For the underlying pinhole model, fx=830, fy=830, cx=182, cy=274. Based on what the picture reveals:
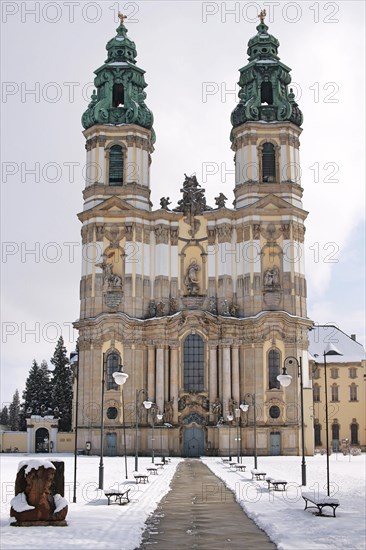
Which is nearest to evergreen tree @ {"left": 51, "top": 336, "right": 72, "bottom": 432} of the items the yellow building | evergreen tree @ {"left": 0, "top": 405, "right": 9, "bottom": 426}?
the yellow building

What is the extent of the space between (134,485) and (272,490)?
19.2ft

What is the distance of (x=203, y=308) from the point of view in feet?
238

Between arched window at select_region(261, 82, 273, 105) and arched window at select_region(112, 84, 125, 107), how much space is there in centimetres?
1341

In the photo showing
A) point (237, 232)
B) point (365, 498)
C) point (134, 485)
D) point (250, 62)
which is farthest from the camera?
point (250, 62)

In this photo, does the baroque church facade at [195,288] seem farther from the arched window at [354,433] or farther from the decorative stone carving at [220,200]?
the arched window at [354,433]

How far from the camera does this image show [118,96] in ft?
264

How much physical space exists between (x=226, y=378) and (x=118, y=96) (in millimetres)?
29733

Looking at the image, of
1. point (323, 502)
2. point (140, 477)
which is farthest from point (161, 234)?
point (323, 502)

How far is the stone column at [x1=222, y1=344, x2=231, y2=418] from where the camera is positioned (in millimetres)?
69250

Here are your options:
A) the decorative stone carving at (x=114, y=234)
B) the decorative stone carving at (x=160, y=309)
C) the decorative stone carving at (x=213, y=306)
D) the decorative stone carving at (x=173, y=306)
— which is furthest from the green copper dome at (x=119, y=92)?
the decorative stone carving at (x=213, y=306)

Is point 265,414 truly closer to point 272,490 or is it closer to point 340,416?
point 340,416

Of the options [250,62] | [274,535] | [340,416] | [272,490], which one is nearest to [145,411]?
[340,416]

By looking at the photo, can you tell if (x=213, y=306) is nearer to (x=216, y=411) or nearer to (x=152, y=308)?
(x=152, y=308)

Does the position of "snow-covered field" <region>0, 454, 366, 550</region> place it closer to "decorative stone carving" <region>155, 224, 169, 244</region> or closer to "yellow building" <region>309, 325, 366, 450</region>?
"decorative stone carving" <region>155, 224, 169, 244</region>
